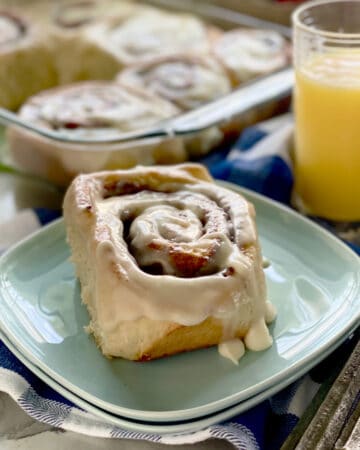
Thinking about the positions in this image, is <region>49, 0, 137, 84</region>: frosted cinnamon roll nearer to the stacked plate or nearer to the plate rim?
the stacked plate

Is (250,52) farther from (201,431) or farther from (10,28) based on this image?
(201,431)

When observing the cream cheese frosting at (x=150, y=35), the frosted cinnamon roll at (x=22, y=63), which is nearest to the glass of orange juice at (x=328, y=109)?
the cream cheese frosting at (x=150, y=35)

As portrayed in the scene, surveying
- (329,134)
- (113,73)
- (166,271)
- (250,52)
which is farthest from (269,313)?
(113,73)

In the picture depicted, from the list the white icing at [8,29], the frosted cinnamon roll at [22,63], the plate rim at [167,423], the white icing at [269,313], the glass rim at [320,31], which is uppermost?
the glass rim at [320,31]

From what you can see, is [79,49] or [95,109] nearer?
[95,109]

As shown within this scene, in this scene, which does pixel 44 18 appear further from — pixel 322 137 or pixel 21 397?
pixel 21 397

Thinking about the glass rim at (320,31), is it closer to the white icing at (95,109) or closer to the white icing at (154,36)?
the white icing at (95,109)

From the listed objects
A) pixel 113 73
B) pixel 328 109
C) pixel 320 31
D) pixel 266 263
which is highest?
pixel 320 31
